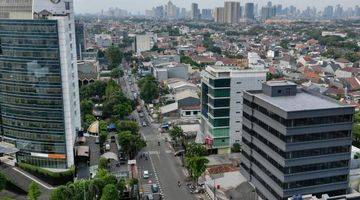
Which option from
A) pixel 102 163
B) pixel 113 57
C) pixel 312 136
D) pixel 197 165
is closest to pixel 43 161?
pixel 102 163

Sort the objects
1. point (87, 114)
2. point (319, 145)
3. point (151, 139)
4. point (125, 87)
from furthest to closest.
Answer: point (125, 87), point (87, 114), point (151, 139), point (319, 145)

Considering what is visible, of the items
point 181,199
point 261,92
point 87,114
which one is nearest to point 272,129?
point 261,92

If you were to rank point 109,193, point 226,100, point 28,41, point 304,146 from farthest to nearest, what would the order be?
point 226,100, point 28,41, point 109,193, point 304,146

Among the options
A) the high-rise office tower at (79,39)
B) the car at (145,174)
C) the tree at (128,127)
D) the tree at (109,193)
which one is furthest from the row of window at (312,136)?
the high-rise office tower at (79,39)

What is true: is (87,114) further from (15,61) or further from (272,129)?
(272,129)

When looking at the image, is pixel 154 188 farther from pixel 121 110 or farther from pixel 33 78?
pixel 121 110
